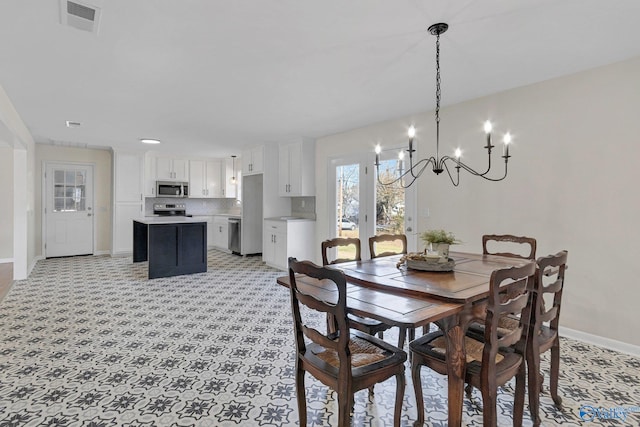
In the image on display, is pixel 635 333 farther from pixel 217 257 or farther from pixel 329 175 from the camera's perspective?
pixel 217 257

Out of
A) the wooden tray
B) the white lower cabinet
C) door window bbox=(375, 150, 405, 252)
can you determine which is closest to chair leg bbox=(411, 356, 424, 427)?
the wooden tray

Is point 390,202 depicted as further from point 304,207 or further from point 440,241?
point 440,241

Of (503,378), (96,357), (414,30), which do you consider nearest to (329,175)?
(414,30)

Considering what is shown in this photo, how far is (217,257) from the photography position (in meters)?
7.25

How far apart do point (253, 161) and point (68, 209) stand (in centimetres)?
404

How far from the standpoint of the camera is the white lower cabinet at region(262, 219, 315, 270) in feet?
18.7

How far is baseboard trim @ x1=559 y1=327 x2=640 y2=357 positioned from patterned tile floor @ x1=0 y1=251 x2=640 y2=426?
0.10 m

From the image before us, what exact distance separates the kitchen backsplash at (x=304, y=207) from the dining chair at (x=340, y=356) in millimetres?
4293

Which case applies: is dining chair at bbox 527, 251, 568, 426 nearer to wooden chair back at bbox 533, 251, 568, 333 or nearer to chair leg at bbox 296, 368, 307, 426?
wooden chair back at bbox 533, 251, 568, 333

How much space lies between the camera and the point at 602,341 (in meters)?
A: 2.88

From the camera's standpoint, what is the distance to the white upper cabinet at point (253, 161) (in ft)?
20.9

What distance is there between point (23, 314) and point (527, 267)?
4.64m

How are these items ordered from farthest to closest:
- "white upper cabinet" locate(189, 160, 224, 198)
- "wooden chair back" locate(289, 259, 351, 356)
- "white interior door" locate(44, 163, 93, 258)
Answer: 1. "white upper cabinet" locate(189, 160, 224, 198)
2. "white interior door" locate(44, 163, 93, 258)
3. "wooden chair back" locate(289, 259, 351, 356)

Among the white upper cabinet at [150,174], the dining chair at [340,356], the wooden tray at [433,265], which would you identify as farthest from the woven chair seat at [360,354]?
the white upper cabinet at [150,174]
